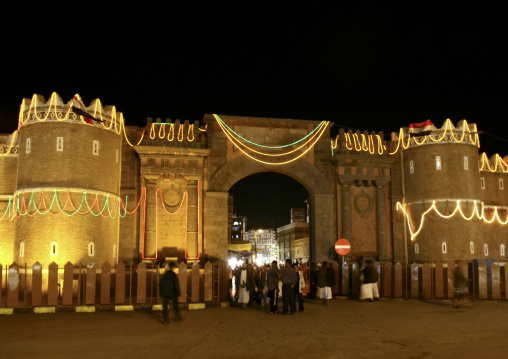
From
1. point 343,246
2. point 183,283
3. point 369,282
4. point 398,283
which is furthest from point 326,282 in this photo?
point 183,283

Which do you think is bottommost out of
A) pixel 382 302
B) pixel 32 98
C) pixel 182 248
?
pixel 382 302

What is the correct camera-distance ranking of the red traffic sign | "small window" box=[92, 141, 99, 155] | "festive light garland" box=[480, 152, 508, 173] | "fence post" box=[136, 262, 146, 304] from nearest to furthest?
"fence post" box=[136, 262, 146, 304]
"small window" box=[92, 141, 99, 155]
the red traffic sign
"festive light garland" box=[480, 152, 508, 173]

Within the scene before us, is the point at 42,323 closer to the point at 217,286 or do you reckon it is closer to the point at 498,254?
the point at 217,286

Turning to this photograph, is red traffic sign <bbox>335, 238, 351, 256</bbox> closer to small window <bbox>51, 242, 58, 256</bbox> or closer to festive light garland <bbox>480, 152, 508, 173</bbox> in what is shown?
festive light garland <bbox>480, 152, 508, 173</bbox>

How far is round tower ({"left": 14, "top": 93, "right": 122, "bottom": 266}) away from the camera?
2050cm

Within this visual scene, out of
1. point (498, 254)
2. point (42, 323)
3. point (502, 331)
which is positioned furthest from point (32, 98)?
point (498, 254)

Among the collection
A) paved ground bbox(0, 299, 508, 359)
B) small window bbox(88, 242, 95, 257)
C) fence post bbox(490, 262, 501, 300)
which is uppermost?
small window bbox(88, 242, 95, 257)

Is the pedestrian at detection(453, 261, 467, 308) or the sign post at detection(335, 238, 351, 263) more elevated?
the sign post at detection(335, 238, 351, 263)

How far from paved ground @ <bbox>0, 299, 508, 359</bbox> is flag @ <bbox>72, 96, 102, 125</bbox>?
8.67m

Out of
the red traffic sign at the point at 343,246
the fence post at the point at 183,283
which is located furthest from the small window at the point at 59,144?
the red traffic sign at the point at 343,246

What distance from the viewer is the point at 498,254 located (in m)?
28.9

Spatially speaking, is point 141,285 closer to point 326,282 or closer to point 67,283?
point 67,283

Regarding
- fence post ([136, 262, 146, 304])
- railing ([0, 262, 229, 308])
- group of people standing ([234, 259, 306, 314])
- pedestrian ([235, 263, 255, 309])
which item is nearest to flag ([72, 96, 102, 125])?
railing ([0, 262, 229, 308])

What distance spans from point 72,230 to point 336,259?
39.8 ft
